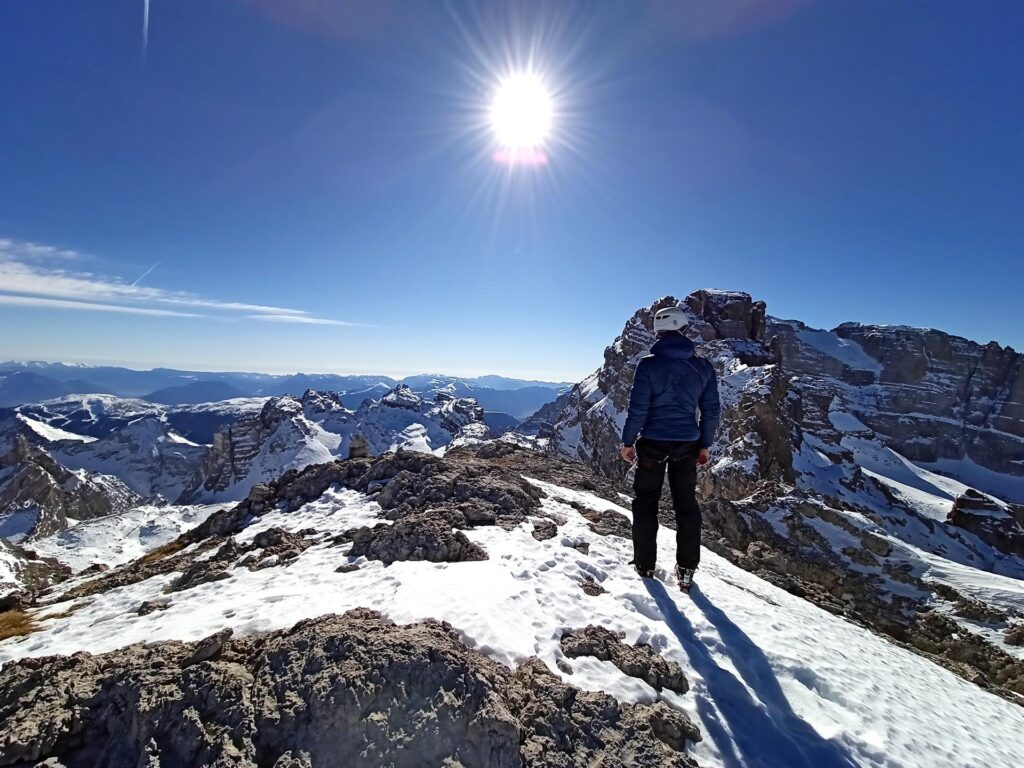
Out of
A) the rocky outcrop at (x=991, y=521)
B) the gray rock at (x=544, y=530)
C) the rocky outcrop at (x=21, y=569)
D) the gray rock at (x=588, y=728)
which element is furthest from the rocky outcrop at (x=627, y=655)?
the rocky outcrop at (x=991, y=521)

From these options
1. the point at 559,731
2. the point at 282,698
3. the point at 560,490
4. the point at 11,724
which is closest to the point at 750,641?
the point at 559,731

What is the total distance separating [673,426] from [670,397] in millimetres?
541

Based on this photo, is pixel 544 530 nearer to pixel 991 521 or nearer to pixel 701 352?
pixel 701 352

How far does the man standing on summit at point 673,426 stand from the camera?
8.59m

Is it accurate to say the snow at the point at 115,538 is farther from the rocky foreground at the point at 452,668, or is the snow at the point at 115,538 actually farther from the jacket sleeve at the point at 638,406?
the jacket sleeve at the point at 638,406

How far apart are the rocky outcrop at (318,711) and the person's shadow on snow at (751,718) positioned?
60cm

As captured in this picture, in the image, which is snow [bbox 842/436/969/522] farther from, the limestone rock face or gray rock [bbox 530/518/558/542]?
gray rock [bbox 530/518/558/542]

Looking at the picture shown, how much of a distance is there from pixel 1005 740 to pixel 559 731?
756 cm

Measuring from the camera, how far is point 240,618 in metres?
6.87

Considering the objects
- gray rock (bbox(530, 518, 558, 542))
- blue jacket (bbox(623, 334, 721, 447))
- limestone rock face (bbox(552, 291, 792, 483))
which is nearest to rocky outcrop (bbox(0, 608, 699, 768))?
blue jacket (bbox(623, 334, 721, 447))

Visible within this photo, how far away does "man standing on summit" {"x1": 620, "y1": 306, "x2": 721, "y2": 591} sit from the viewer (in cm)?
859

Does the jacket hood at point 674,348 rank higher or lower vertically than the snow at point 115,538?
higher

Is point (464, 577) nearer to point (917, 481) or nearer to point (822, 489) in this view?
point (822, 489)

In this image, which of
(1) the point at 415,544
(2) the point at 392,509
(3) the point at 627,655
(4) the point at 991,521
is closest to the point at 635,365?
(4) the point at 991,521
